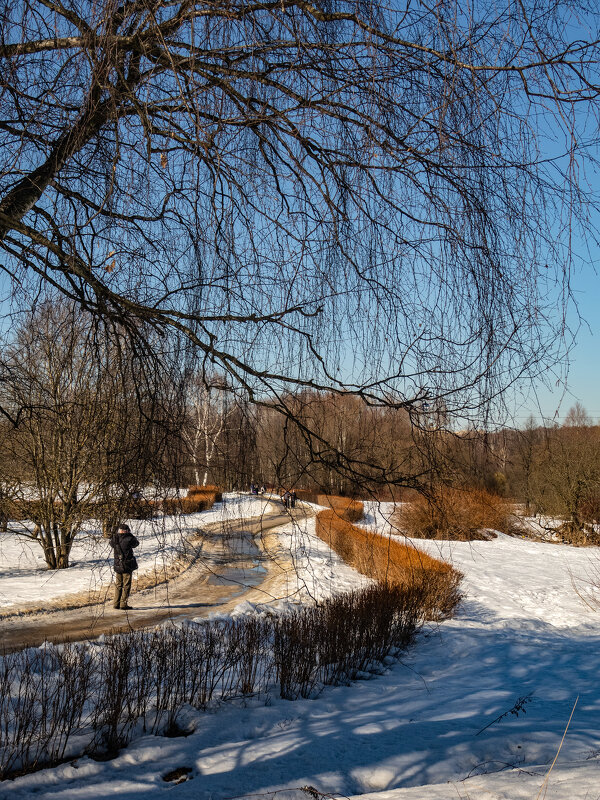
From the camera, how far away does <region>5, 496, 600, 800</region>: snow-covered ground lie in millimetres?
3730

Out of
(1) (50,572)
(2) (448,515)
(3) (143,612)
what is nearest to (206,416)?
(2) (448,515)

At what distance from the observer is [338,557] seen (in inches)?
644

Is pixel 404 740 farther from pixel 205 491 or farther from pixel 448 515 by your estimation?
pixel 205 491

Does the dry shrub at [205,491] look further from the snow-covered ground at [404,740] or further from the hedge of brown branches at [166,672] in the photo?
the hedge of brown branches at [166,672]

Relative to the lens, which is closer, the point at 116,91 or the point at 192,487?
the point at 116,91

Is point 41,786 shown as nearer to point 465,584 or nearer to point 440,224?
point 440,224

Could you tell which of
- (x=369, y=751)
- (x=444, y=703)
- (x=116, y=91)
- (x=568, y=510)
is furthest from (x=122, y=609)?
(x=568, y=510)

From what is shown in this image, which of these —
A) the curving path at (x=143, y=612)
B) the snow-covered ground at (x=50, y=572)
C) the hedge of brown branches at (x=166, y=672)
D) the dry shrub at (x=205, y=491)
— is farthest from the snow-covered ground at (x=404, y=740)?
the snow-covered ground at (x=50, y=572)

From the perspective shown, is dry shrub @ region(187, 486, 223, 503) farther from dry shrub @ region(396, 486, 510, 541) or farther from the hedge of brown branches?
the hedge of brown branches

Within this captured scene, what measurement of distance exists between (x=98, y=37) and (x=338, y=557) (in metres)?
15.5

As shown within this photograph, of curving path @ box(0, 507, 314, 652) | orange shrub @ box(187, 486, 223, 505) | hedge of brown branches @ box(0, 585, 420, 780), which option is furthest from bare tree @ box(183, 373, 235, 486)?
curving path @ box(0, 507, 314, 652)

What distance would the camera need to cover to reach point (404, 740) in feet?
16.1

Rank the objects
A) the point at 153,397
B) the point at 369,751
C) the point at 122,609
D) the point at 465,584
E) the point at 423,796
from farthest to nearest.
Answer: the point at 465,584 < the point at 122,609 < the point at 369,751 < the point at 423,796 < the point at 153,397

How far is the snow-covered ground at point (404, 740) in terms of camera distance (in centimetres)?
373
